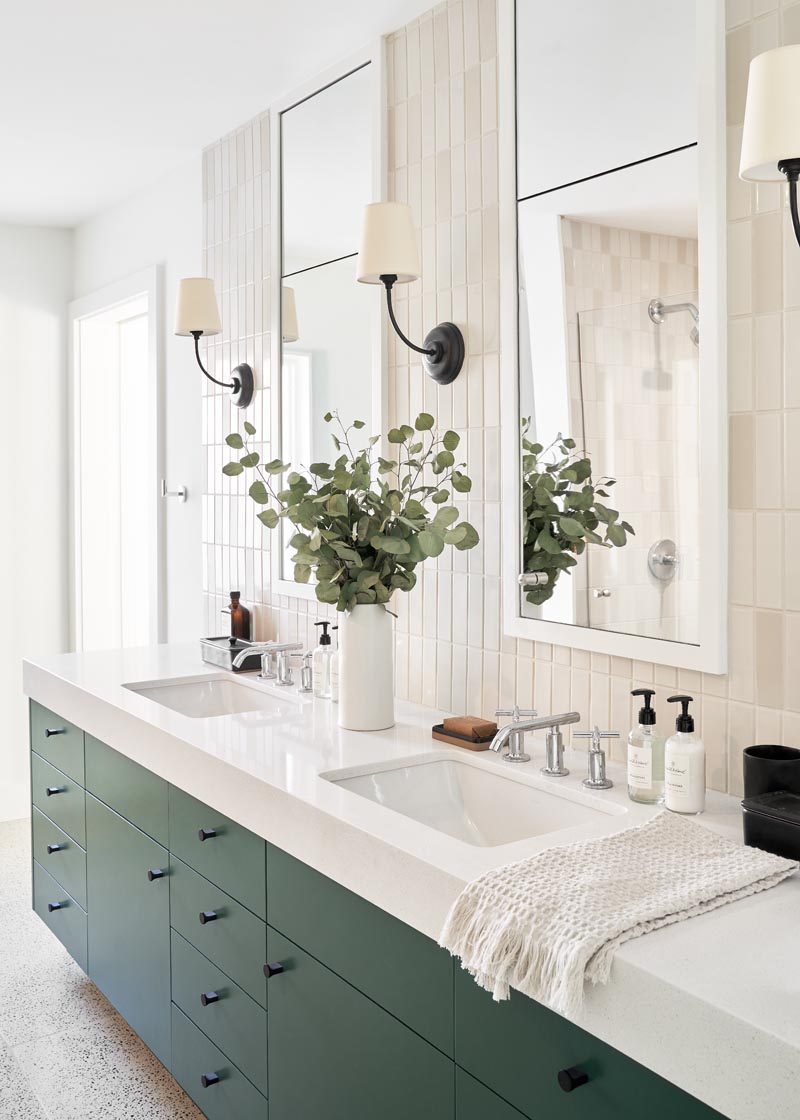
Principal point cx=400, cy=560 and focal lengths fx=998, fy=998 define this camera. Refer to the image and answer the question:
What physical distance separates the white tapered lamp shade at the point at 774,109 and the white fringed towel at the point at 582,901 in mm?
914

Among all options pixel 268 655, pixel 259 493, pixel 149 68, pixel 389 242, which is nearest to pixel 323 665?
pixel 268 655

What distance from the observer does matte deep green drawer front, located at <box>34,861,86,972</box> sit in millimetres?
2692

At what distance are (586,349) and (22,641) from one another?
134 inches

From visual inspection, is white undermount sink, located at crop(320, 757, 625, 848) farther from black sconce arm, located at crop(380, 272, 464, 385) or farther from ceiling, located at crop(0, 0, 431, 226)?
ceiling, located at crop(0, 0, 431, 226)

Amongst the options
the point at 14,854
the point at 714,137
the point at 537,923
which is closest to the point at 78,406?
the point at 14,854

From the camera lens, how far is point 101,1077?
7.87 ft

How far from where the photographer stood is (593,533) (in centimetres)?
185

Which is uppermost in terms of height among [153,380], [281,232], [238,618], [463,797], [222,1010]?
[281,232]

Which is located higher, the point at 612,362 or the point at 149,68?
the point at 149,68

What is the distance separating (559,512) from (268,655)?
111 cm

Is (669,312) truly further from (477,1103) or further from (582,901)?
(477,1103)

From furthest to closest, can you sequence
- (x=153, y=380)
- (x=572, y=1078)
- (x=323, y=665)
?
(x=153, y=380)
(x=323, y=665)
(x=572, y=1078)

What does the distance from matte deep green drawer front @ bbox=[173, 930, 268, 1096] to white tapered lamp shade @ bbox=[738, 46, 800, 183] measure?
5.26 ft

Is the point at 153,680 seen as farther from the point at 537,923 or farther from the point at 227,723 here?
the point at 537,923
